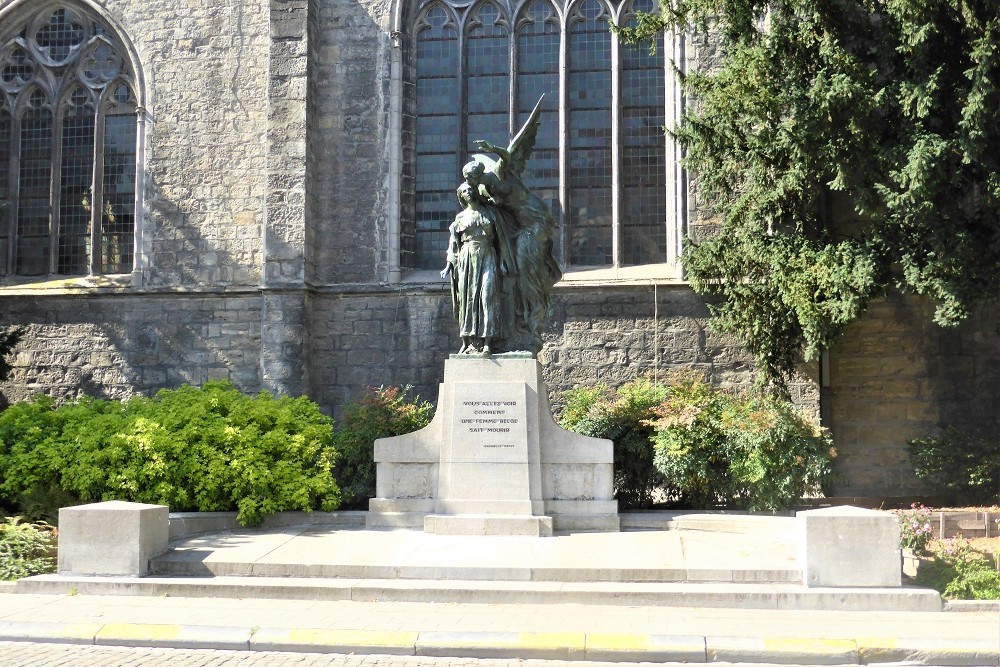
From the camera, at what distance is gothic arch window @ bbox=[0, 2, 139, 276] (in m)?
17.7

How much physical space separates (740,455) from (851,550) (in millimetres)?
3283

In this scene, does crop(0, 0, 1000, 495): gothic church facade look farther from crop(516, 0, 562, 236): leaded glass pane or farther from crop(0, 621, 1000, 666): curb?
crop(0, 621, 1000, 666): curb

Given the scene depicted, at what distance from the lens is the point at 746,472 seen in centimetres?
1135

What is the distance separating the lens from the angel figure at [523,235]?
1095 centimetres

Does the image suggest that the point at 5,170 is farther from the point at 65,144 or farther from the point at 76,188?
the point at 76,188

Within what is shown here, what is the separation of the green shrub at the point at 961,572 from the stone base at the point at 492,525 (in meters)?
3.58

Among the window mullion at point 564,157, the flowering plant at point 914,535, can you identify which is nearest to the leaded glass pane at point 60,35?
the window mullion at point 564,157

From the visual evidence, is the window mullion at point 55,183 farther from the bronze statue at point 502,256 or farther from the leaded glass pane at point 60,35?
the bronze statue at point 502,256

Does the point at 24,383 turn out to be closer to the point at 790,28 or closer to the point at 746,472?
the point at 746,472

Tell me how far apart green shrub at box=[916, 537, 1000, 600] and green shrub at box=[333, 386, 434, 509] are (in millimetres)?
6015

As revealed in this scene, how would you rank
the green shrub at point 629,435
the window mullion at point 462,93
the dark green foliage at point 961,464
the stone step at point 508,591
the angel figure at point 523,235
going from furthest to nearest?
the window mullion at point 462,93 → the dark green foliage at point 961,464 → the green shrub at point 629,435 → the angel figure at point 523,235 → the stone step at point 508,591

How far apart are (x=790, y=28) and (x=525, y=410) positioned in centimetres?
642

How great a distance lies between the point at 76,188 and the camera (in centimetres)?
1781

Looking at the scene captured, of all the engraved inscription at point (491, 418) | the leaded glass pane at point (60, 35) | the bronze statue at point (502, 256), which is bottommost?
the engraved inscription at point (491, 418)
